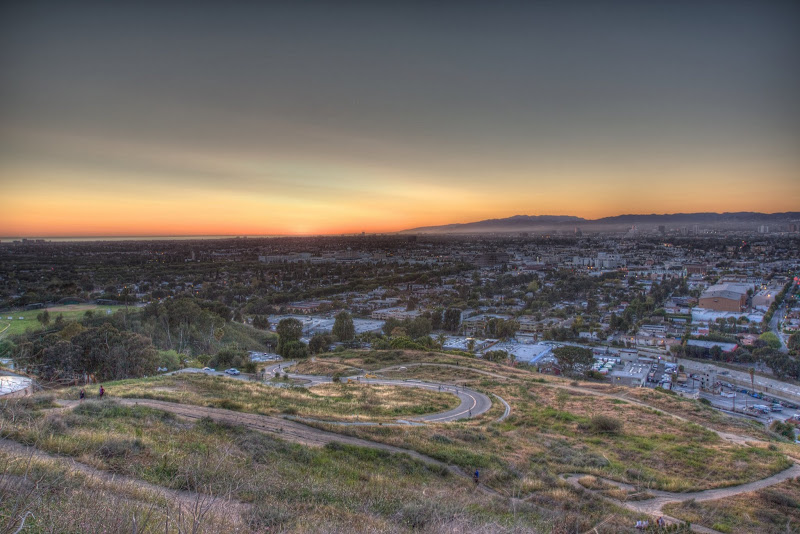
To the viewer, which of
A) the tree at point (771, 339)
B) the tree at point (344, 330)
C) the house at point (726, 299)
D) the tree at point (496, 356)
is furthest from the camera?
the house at point (726, 299)

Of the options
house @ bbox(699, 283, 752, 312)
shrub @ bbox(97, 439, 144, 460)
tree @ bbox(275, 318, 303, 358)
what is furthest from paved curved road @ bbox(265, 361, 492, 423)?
house @ bbox(699, 283, 752, 312)

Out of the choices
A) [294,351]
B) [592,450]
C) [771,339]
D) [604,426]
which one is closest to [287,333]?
[294,351]

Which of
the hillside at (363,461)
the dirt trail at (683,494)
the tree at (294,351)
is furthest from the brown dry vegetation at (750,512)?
the tree at (294,351)

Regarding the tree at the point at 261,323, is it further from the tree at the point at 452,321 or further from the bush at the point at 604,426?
the bush at the point at 604,426

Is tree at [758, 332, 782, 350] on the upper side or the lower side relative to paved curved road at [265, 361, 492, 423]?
lower

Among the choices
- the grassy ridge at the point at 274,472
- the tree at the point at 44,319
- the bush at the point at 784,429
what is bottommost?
the bush at the point at 784,429

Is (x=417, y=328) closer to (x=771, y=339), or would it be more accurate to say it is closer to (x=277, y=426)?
(x=277, y=426)

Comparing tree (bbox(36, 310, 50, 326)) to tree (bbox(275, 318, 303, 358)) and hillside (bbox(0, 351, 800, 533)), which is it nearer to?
tree (bbox(275, 318, 303, 358))

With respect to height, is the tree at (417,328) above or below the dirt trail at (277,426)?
below
